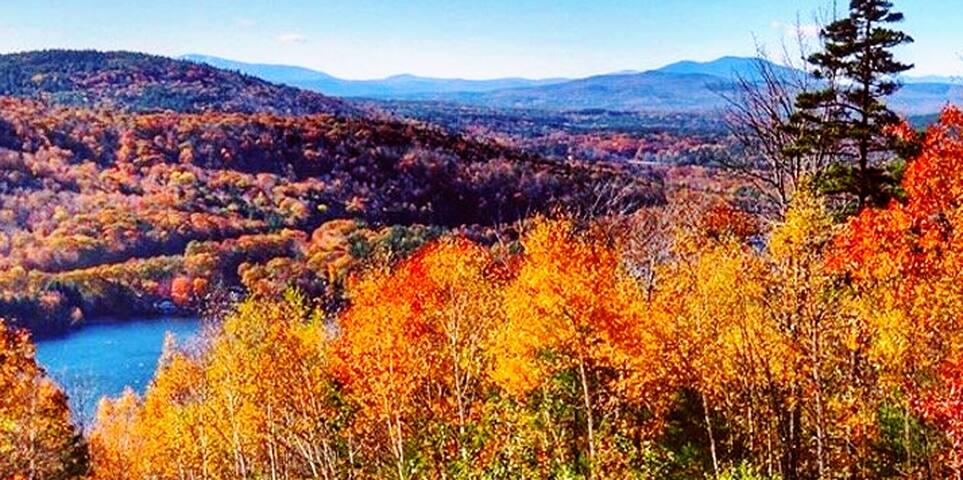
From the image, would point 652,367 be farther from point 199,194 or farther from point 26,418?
point 199,194

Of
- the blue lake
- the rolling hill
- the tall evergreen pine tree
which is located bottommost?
the blue lake

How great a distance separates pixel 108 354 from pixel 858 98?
340 feet

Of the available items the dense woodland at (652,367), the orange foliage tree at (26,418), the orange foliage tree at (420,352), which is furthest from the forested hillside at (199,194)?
the orange foliage tree at (26,418)

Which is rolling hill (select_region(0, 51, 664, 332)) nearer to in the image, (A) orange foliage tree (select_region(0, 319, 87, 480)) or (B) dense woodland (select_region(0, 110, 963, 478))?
(B) dense woodland (select_region(0, 110, 963, 478))

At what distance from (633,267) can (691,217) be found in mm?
4536

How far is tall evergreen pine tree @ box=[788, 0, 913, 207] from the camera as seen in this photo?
106ft

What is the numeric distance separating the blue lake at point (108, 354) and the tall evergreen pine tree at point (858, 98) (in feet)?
258

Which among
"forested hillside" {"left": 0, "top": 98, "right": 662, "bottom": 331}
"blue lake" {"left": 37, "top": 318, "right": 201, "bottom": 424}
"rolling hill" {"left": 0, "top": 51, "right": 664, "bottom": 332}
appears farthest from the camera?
"forested hillside" {"left": 0, "top": 98, "right": 662, "bottom": 331}

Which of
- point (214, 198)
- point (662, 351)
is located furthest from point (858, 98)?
point (214, 198)

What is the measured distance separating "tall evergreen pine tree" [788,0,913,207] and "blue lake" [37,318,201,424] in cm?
7864

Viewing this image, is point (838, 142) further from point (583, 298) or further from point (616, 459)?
point (616, 459)

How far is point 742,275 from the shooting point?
2723cm

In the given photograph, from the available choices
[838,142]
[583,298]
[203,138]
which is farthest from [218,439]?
[203,138]

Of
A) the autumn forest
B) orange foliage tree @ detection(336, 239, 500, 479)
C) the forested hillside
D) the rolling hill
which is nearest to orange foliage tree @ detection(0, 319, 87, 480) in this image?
the autumn forest
